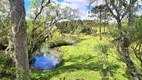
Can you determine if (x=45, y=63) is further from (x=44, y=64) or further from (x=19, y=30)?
(x=19, y=30)

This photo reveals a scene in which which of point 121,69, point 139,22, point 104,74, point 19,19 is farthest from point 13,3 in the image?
point 121,69

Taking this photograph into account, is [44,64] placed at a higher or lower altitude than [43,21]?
lower

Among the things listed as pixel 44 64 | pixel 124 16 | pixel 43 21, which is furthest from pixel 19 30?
pixel 44 64

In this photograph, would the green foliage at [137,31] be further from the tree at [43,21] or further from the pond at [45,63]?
the pond at [45,63]

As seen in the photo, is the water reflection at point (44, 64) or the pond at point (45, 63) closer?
the water reflection at point (44, 64)

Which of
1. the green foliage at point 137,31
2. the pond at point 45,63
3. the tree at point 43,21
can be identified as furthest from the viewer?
the pond at point 45,63

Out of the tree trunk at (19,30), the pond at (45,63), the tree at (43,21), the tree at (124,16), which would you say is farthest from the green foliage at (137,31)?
the pond at (45,63)

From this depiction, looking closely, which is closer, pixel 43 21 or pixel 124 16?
pixel 124 16

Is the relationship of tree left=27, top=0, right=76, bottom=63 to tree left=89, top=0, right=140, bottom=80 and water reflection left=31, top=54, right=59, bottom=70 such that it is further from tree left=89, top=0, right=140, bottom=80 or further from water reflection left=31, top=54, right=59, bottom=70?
tree left=89, top=0, right=140, bottom=80

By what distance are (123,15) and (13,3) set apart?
5.89m

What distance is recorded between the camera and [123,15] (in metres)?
9.69

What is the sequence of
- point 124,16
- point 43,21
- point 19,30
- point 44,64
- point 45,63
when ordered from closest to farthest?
point 19,30, point 124,16, point 43,21, point 44,64, point 45,63

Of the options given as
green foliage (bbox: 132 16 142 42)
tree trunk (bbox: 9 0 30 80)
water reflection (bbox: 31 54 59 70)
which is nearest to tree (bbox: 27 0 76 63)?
water reflection (bbox: 31 54 59 70)

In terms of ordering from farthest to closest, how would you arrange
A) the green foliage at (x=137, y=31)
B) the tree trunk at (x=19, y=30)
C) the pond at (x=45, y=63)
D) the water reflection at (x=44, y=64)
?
the pond at (x=45, y=63) → the water reflection at (x=44, y=64) → the green foliage at (x=137, y=31) → the tree trunk at (x=19, y=30)
